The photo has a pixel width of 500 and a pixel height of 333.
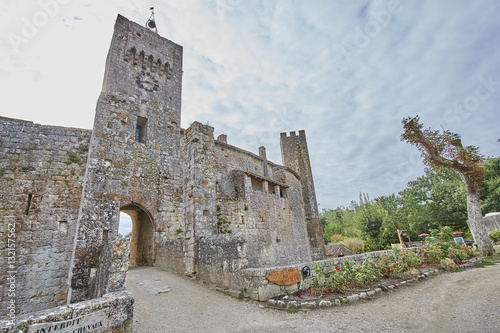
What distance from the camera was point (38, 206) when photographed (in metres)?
6.90

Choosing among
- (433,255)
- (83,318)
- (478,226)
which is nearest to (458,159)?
(478,226)

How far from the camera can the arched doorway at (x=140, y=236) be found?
1121cm

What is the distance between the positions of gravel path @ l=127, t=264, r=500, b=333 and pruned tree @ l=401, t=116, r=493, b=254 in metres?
7.09

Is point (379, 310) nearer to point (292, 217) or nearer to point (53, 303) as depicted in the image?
point (53, 303)

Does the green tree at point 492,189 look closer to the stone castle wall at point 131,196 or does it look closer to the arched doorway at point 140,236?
the stone castle wall at point 131,196

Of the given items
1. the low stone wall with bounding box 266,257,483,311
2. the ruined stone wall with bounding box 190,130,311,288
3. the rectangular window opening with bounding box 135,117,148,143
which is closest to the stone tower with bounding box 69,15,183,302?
the rectangular window opening with bounding box 135,117,148,143

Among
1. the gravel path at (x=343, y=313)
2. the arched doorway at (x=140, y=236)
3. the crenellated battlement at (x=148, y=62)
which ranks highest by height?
the crenellated battlement at (x=148, y=62)

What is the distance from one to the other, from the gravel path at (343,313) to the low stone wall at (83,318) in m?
1.05

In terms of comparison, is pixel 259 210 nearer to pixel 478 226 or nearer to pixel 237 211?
pixel 237 211

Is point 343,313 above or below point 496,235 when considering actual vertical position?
below

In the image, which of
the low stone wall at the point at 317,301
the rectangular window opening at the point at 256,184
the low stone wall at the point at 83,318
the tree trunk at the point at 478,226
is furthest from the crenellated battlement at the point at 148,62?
the tree trunk at the point at 478,226

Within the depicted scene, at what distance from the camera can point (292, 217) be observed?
643 inches

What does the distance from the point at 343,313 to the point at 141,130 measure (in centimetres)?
1119

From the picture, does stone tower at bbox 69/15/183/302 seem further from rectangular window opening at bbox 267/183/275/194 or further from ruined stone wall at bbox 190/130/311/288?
rectangular window opening at bbox 267/183/275/194
